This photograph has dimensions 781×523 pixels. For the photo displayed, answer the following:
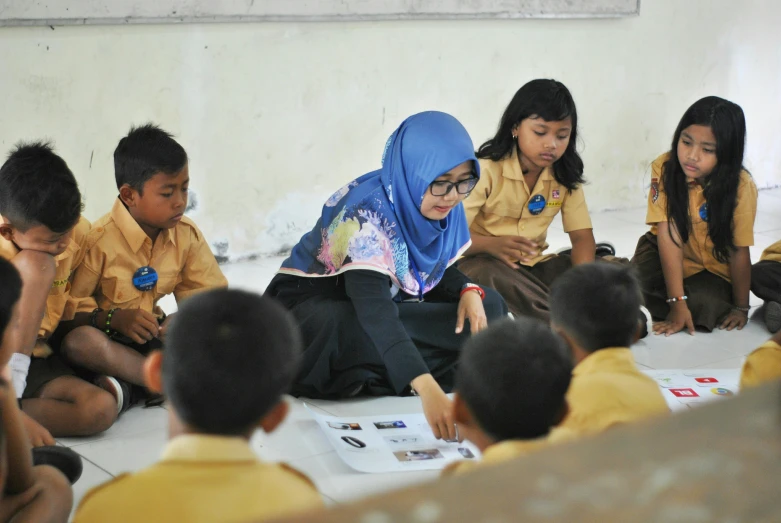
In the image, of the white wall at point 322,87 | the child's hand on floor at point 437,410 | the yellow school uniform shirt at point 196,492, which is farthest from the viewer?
the white wall at point 322,87

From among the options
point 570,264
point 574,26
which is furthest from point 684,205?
point 574,26

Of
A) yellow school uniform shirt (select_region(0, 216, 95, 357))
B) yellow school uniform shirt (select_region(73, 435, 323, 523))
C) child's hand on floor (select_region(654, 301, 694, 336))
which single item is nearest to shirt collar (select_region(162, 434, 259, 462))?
yellow school uniform shirt (select_region(73, 435, 323, 523))

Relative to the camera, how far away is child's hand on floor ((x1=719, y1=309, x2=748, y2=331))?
9.98 ft

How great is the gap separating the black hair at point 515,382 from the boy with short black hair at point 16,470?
66 centimetres

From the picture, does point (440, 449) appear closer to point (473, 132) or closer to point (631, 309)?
point (631, 309)

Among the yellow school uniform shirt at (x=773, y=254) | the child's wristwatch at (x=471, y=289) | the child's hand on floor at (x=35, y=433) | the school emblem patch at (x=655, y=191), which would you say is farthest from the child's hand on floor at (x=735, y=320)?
the child's hand on floor at (x=35, y=433)

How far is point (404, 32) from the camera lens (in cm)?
400

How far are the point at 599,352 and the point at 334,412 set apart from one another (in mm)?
888

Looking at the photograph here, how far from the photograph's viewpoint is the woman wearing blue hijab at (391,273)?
2.23 meters

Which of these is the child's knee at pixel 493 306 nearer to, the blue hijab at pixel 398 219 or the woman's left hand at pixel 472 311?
the woman's left hand at pixel 472 311

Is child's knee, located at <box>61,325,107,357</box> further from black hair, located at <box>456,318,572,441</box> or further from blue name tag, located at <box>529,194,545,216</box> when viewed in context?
blue name tag, located at <box>529,194,545,216</box>

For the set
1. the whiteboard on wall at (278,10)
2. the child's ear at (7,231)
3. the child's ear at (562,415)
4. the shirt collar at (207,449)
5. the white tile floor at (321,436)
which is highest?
the whiteboard on wall at (278,10)

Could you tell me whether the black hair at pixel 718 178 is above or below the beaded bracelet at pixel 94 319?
above

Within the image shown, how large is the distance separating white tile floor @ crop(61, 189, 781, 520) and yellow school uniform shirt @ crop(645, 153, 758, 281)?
0.25m
